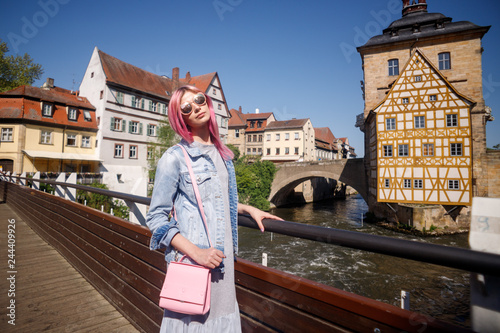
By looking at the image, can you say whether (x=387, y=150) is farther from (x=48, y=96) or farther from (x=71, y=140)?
(x=48, y=96)

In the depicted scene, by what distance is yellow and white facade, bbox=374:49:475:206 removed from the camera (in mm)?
17453

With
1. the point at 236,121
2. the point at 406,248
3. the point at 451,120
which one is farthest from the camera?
the point at 236,121

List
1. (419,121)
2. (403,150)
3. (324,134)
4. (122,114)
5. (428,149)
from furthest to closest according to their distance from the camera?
1. (324,134)
2. (122,114)
3. (403,150)
4. (419,121)
5. (428,149)

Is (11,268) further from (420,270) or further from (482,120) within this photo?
(482,120)

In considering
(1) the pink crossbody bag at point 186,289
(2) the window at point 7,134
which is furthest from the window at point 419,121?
(2) the window at point 7,134

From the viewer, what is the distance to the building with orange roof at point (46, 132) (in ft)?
66.5

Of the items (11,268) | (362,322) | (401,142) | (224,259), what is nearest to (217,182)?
(224,259)

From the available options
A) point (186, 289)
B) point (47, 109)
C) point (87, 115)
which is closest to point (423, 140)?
point (186, 289)

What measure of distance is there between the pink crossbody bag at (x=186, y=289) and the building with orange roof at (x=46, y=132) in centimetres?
2461

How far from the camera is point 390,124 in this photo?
1900 cm

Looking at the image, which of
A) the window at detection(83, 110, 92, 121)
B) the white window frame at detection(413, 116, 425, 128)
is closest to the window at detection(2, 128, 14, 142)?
the window at detection(83, 110, 92, 121)

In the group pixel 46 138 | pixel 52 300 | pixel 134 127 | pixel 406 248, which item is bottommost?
pixel 52 300

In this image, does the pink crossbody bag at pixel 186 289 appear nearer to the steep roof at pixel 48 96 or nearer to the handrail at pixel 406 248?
the handrail at pixel 406 248

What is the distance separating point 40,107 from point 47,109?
47cm
